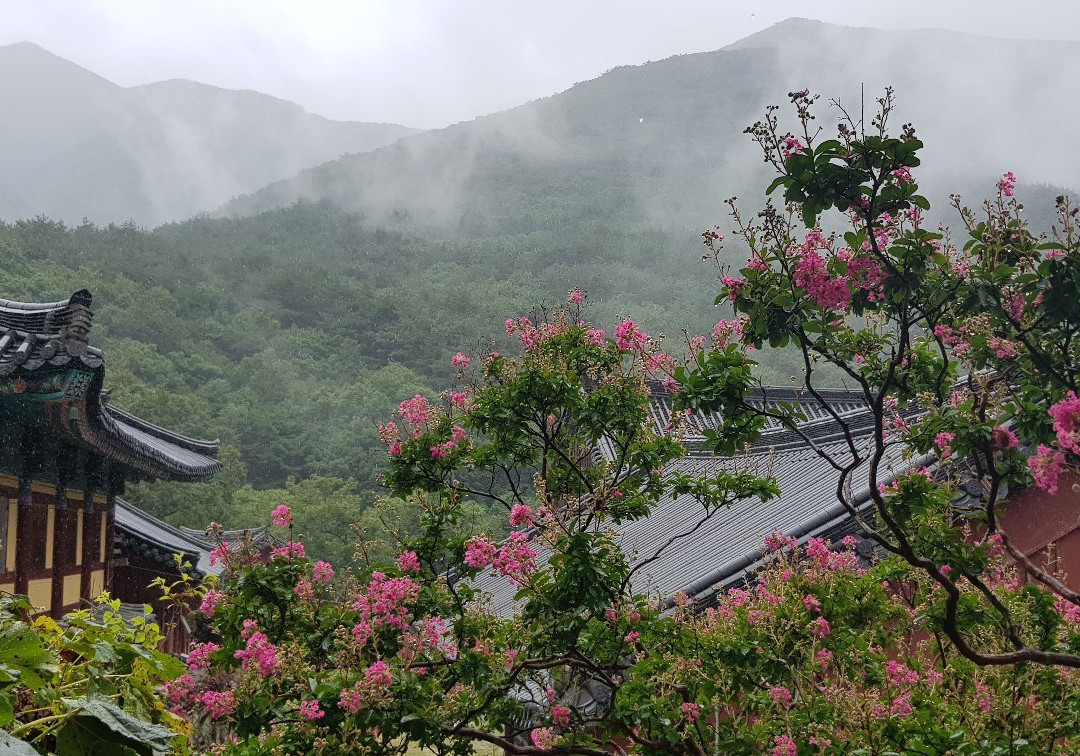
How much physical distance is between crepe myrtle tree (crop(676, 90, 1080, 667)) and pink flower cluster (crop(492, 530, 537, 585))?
1.22m

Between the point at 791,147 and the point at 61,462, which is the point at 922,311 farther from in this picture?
the point at 61,462

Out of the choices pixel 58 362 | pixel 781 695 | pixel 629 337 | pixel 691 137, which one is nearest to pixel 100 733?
pixel 781 695

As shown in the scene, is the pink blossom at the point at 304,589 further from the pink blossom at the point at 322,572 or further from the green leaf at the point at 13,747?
the green leaf at the point at 13,747

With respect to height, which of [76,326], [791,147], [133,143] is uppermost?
[133,143]

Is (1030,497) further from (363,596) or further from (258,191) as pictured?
(258,191)

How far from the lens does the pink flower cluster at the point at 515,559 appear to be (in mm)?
5070

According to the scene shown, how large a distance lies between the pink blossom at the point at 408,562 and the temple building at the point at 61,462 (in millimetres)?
1829

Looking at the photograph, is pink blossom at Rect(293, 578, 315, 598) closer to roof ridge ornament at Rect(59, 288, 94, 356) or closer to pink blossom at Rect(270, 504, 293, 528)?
pink blossom at Rect(270, 504, 293, 528)

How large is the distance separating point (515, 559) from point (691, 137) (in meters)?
107

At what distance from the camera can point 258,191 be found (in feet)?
324

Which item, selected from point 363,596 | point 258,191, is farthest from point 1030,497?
point 258,191

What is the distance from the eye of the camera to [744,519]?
11.7 metres

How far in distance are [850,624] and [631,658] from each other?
1.26 m

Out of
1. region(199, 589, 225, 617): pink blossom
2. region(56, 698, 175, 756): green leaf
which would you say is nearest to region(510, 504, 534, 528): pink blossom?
region(199, 589, 225, 617): pink blossom
